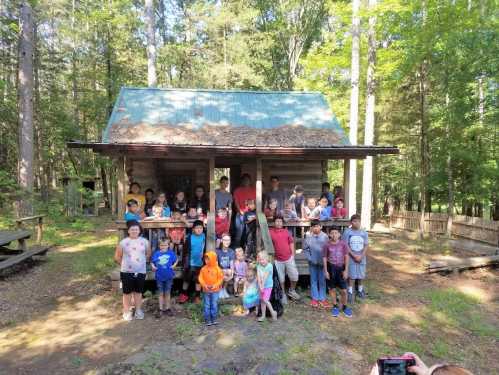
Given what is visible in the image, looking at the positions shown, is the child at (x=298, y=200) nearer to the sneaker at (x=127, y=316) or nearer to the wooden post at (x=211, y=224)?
the wooden post at (x=211, y=224)

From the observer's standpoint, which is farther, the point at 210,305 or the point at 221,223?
the point at 221,223

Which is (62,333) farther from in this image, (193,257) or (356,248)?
(356,248)

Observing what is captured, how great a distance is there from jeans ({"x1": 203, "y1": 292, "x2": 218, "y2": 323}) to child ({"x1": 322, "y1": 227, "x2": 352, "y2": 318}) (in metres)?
2.18

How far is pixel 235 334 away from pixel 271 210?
3.16 m

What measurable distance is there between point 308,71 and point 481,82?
26.7 feet

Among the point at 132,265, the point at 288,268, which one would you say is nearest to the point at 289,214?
the point at 288,268

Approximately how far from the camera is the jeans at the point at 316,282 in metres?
7.25

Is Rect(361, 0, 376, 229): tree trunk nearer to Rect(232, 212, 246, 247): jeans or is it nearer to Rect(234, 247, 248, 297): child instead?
Rect(232, 212, 246, 247): jeans

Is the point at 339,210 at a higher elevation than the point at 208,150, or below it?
below

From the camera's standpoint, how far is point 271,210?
828 centimetres

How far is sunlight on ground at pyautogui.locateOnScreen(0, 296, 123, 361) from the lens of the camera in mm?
5315

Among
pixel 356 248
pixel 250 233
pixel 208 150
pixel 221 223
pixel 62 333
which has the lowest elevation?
pixel 62 333

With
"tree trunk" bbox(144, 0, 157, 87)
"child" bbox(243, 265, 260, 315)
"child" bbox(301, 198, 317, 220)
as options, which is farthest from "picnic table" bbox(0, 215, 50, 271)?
"tree trunk" bbox(144, 0, 157, 87)

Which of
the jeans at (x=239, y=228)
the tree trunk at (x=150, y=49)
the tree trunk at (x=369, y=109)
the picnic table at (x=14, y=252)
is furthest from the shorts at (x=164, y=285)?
the tree trunk at (x=150, y=49)
